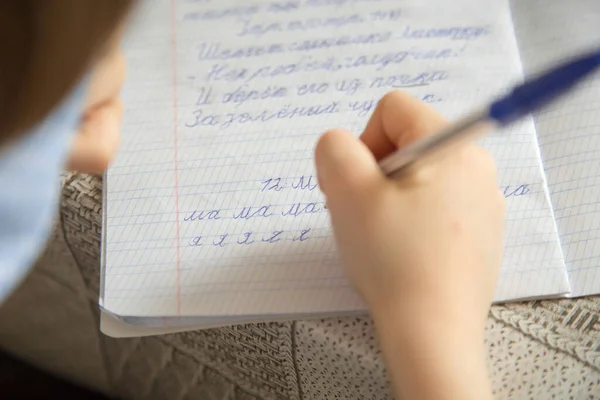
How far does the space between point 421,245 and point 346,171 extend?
58 mm

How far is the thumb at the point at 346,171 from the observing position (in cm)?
33

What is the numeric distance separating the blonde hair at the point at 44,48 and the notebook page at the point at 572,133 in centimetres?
32

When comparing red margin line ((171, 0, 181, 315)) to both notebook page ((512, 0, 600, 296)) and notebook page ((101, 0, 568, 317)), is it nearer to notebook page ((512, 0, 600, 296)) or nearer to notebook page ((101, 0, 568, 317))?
notebook page ((101, 0, 568, 317))

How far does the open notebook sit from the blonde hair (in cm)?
19

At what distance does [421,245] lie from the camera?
12.5 inches

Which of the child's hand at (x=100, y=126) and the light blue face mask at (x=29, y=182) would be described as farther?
the child's hand at (x=100, y=126)

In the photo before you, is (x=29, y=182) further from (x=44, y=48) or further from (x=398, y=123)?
(x=398, y=123)

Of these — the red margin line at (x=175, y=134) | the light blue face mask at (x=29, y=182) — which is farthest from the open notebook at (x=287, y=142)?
the light blue face mask at (x=29, y=182)

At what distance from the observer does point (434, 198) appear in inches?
12.9

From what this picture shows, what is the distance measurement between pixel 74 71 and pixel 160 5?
1.03 ft

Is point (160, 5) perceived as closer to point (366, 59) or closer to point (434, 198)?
Answer: point (366, 59)

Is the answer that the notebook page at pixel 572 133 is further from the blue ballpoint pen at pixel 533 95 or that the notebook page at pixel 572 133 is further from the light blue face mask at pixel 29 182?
the light blue face mask at pixel 29 182

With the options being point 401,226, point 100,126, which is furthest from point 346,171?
point 100,126

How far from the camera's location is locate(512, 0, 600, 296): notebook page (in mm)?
381
